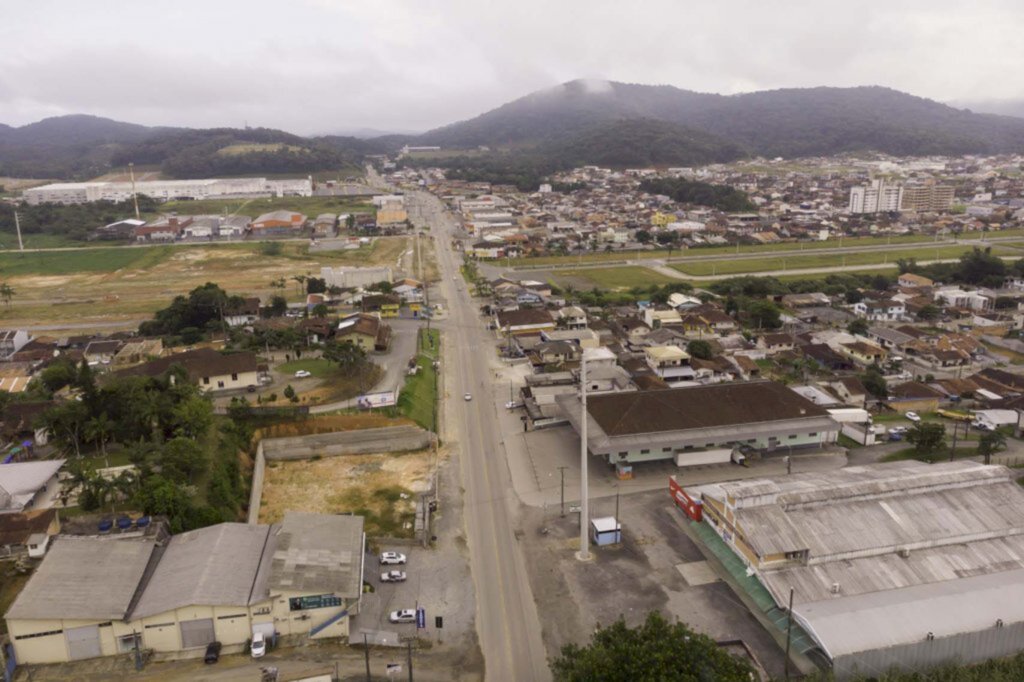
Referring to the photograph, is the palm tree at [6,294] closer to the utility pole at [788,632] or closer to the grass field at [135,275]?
the grass field at [135,275]

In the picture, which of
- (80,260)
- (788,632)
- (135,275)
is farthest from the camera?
(80,260)

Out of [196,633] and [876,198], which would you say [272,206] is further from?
[196,633]

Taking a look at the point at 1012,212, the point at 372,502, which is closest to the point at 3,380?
the point at 372,502

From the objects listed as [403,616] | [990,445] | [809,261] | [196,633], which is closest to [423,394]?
[403,616]

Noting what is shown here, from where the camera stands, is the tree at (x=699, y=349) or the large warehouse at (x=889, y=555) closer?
the large warehouse at (x=889, y=555)

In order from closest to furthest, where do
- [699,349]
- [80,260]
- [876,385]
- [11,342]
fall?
[876,385] < [699,349] < [11,342] < [80,260]

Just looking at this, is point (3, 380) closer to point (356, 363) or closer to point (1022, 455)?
point (356, 363)

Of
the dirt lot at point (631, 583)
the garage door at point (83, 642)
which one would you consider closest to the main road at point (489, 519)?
the dirt lot at point (631, 583)
